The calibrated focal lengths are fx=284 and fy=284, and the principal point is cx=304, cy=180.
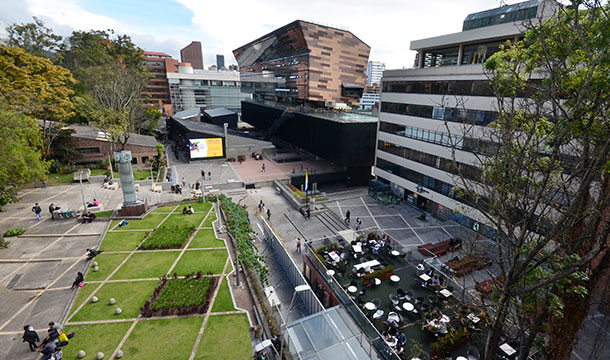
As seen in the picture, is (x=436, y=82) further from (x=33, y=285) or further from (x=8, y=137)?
(x=8, y=137)

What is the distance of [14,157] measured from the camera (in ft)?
75.0

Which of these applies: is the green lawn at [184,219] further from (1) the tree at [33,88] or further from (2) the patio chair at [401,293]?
(2) the patio chair at [401,293]

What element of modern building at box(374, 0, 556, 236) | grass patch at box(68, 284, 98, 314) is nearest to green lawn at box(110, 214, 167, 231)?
grass patch at box(68, 284, 98, 314)

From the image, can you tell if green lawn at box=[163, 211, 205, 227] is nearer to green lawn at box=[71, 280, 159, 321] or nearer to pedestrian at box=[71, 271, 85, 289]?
green lawn at box=[71, 280, 159, 321]

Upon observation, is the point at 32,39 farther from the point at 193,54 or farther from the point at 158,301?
the point at 193,54

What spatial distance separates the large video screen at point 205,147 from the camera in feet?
162

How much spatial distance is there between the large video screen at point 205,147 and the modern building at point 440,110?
93.1 feet

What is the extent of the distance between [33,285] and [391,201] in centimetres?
3352

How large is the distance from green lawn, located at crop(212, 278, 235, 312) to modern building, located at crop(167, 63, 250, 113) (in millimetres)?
81682

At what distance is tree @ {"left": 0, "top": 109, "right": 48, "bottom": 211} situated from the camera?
72.5ft

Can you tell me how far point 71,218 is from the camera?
26469 mm

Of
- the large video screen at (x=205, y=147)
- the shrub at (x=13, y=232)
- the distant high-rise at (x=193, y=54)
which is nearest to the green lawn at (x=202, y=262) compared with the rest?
the shrub at (x=13, y=232)

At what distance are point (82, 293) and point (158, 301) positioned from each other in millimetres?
4846

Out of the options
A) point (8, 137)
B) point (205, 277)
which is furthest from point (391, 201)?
point (8, 137)
